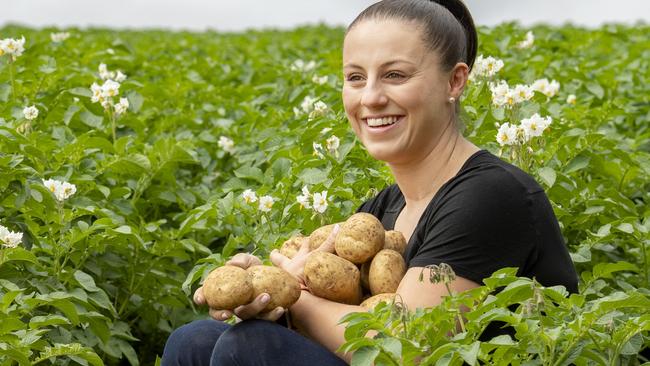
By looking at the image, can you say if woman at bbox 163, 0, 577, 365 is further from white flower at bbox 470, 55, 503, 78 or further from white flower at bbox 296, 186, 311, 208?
white flower at bbox 470, 55, 503, 78

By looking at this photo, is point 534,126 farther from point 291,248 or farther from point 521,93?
point 291,248

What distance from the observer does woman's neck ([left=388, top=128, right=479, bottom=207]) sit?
3.05 m

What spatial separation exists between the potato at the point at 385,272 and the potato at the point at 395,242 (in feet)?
0.35

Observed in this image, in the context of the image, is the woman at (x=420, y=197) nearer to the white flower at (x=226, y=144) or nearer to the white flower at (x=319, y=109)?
the white flower at (x=319, y=109)

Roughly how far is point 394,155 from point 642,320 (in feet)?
2.62

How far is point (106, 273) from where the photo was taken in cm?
435

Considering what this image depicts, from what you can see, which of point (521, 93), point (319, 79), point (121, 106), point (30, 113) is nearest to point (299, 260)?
point (521, 93)

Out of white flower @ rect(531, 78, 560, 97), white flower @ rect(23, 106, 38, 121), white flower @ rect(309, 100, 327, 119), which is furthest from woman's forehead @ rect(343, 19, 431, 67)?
white flower @ rect(531, 78, 560, 97)

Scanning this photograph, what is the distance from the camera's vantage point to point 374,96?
9.86 ft

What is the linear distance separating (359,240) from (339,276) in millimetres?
108

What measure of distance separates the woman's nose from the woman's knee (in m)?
0.71

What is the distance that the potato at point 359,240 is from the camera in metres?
2.85

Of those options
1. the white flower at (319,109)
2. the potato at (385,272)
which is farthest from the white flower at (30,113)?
the potato at (385,272)

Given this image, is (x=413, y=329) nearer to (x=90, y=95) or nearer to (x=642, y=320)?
(x=642, y=320)
